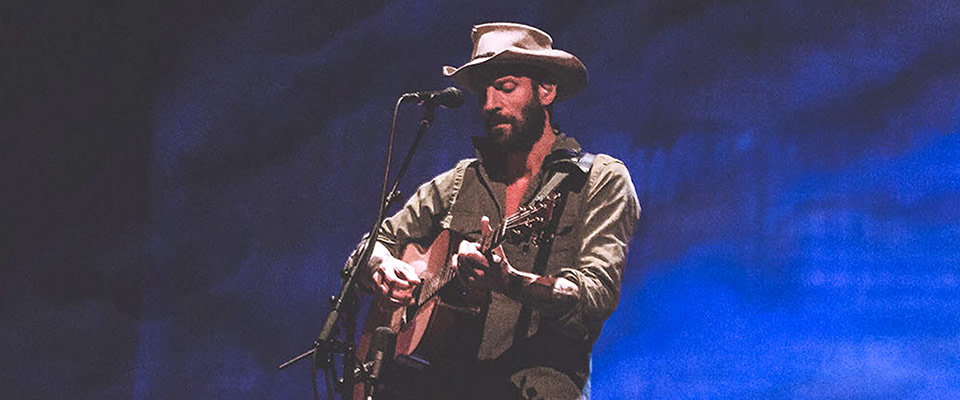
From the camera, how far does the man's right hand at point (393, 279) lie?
3.37 m

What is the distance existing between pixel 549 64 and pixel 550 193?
1.79ft

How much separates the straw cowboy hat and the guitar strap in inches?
14.8

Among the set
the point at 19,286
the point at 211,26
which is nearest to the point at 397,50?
the point at 211,26

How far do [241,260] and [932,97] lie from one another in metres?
4.08

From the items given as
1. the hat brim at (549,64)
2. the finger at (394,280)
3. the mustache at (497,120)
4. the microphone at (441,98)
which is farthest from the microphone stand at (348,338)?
the hat brim at (549,64)

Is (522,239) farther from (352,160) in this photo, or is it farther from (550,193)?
(352,160)

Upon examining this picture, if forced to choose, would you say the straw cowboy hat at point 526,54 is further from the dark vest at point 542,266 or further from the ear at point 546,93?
the dark vest at point 542,266

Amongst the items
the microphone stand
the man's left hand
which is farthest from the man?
the microphone stand

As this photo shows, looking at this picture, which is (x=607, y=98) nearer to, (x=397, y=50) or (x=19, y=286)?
(x=397, y=50)

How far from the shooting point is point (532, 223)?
291cm

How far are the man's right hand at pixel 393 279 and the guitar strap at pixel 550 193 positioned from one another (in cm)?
48

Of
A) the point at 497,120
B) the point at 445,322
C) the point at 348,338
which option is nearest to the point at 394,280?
the point at 348,338

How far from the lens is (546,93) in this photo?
11.6 ft

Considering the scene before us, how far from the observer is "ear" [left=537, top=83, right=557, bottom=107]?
11.5ft
